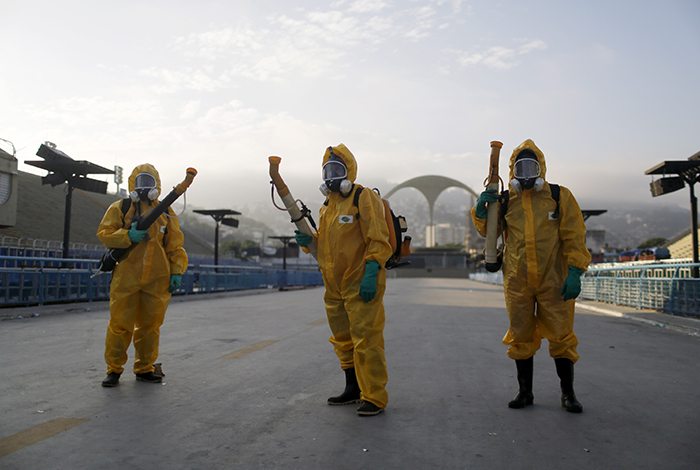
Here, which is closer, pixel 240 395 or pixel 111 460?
pixel 111 460

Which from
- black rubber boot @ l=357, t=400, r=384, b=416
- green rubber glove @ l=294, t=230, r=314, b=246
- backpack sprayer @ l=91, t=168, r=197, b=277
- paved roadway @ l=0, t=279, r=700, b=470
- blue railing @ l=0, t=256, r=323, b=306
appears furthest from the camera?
blue railing @ l=0, t=256, r=323, b=306

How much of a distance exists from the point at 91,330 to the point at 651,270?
43.0 ft

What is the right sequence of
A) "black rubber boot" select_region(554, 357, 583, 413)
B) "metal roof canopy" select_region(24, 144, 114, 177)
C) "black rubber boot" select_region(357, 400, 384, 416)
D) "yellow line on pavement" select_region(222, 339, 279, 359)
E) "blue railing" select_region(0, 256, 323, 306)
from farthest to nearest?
"metal roof canopy" select_region(24, 144, 114, 177) → "blue railing" select_region(0, 256, 323, 306) → "yellow line on pavement" select_region(222, 339, 279, 359) → "black rubber boot" select_region(554, 357, 583, 413) → "black rubber boot" select_region(357, 400, 384, 416)

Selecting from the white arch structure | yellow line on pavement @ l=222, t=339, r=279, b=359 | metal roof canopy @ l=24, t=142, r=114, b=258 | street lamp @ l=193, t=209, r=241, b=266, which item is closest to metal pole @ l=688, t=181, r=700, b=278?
yellow line on pavement @ l=222, t=339, r=279, b=359

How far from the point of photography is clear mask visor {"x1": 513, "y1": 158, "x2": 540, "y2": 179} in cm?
434

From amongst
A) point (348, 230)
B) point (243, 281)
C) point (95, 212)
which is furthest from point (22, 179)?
point (348, 230)

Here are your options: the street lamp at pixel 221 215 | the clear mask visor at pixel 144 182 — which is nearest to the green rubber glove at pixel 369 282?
the clear mask visor at pixel 144 182

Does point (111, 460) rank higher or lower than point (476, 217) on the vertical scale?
lower

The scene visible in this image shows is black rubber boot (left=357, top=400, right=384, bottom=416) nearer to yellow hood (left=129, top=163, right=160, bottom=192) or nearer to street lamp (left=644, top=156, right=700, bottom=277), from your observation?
yellow hood (left=129, top=163, right=160, bottom=192)

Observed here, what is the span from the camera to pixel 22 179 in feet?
145

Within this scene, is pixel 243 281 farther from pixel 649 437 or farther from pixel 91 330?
pixel 649 437

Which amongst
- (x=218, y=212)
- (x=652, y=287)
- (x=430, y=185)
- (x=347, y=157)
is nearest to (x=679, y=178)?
(x=652, y=287)

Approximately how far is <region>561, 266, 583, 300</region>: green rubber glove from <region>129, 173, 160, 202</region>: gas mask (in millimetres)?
3755

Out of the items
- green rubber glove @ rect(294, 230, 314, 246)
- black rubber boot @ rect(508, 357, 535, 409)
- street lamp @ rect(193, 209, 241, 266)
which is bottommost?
black rubber boot @ rect(508, 357, 535, 409)
